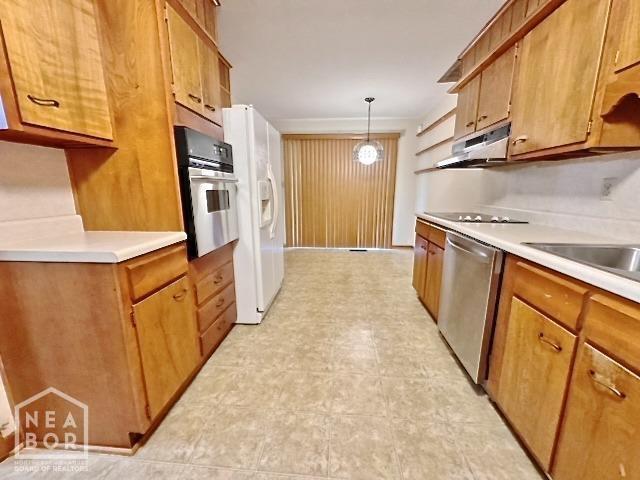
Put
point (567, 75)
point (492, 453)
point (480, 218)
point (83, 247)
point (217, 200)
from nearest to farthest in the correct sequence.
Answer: point (83, 247), point (492, 453), point (567, 75), point (217, 200), point (480, 218)

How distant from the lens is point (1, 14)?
896 millimetres

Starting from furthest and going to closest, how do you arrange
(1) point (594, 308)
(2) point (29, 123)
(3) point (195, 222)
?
(3) point (195, 222) < (2) point (29, 123) < (1) point (594, 308)

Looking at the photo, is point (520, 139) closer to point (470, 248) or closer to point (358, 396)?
point (470, 248)

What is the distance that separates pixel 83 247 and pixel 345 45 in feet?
7.98

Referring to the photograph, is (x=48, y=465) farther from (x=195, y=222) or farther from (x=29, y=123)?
(x=29, y=123)

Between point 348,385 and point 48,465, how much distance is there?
143cm

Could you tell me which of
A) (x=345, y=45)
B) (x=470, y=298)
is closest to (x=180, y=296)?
(x=470, y=298)

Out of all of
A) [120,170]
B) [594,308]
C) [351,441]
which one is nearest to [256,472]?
[351,441]

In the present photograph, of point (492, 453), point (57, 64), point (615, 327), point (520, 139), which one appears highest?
point (57, 64)

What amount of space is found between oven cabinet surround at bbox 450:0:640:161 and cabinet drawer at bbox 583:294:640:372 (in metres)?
0.82

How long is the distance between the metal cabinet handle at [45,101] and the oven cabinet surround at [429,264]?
2.34m

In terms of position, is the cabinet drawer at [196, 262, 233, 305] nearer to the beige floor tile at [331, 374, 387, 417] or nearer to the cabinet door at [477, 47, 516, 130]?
the beige floor tile at [331, 374, 387, 417]

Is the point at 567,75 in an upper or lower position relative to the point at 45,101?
upper

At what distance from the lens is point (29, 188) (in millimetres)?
1247
